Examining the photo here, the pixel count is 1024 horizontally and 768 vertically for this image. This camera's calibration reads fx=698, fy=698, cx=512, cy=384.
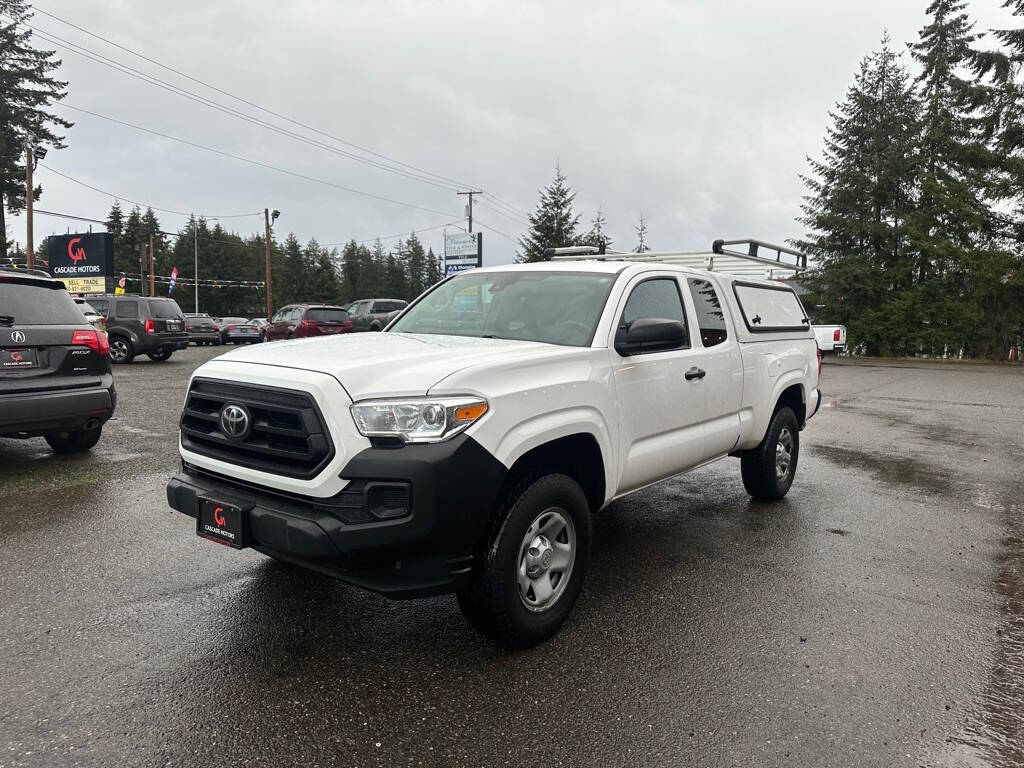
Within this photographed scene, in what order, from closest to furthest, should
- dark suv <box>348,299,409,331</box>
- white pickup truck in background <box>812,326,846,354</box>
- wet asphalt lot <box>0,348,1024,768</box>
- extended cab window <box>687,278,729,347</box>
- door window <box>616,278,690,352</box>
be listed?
wet asphalt lot <box>0,348,1024,768</box> < door window <box>616,278,690,352</box> < extended cab window <box>687,278,729,347</box> < white pickup truck in background <box>812,326,846,354</box> < dark suv <box>348,299,409,331</box>

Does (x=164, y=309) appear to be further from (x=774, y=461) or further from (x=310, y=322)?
(x=774, y=461)

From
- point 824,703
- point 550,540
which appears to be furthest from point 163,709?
point 824,703

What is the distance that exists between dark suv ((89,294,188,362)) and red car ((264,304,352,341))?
549 centimetres

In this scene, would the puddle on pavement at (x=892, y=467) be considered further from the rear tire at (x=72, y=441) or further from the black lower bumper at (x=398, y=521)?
the rear tire at (x=72, y=441)

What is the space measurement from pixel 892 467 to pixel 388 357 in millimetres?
6529

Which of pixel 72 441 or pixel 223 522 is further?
pixel 72 441

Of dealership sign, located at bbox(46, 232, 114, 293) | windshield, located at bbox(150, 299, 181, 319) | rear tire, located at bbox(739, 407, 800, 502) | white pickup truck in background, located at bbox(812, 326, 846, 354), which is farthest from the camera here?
dealership sign, located at bbox(46, 232, 114, 293)

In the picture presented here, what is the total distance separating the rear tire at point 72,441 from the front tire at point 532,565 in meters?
5.73

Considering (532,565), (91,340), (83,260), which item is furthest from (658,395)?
(83,260)

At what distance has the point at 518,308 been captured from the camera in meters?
4.27

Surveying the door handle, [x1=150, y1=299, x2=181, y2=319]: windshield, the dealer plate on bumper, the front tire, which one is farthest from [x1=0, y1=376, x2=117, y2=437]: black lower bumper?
[x1=150, y1=299, x2=181, y2=319]: windshield

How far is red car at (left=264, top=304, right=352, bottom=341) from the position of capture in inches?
972

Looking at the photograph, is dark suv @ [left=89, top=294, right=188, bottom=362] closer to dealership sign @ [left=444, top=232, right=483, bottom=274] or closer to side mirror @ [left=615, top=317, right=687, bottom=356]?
dealership sign @ [left=444, top=232, right=483, bottom=274]

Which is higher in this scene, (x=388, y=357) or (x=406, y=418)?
(x=388, y=357)
